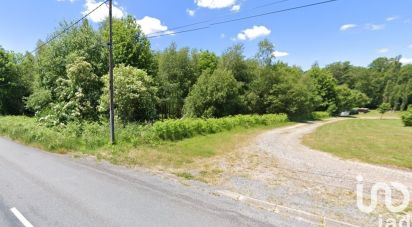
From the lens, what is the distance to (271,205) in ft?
18.4

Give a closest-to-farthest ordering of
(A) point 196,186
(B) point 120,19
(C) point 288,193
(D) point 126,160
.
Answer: (C) point 288,193, (A) point 196,186, (D) point 126,160, (B) point 120,19

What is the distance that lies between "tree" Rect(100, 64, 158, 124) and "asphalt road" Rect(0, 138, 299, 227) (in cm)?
858

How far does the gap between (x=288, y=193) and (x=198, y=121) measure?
1165cm

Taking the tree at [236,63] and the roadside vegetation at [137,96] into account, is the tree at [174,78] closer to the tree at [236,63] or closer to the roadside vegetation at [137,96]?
the roadside vegetation at [137,96]

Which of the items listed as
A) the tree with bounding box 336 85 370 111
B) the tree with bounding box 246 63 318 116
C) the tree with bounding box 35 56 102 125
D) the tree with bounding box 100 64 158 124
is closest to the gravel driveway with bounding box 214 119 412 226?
the tree with bounding box 100 64 158 124

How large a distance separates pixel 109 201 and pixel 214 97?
22812mm

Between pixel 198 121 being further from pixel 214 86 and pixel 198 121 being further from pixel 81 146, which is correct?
pixel 214 86

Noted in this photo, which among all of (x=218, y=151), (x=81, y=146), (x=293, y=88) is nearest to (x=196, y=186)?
(x=218, y=151)

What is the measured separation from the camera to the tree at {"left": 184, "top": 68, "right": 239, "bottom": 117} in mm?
28172

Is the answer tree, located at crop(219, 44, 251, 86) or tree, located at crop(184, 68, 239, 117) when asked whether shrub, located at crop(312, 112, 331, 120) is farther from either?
tree, located at crop(184, 68, 239, 117)

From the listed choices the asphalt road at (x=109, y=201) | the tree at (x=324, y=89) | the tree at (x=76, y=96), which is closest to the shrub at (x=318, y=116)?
the tree at (x=324, y=89)

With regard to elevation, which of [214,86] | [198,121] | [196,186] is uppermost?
[214,86]

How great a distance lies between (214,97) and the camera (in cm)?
2795

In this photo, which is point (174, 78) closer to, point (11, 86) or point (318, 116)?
point (11, 86)
